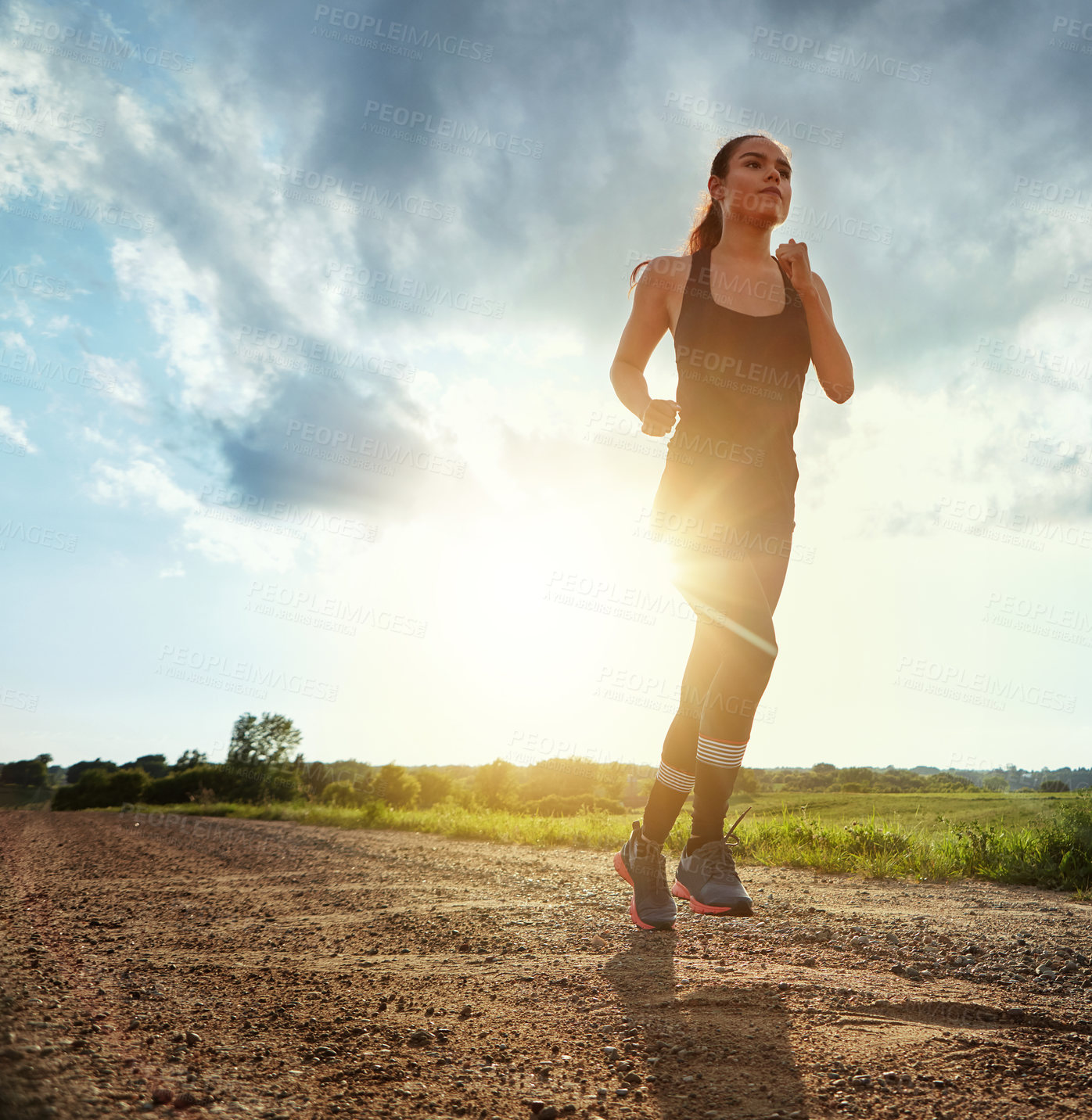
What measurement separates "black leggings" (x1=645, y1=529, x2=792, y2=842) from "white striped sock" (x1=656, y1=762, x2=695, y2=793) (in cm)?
3

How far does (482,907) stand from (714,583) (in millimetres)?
1960

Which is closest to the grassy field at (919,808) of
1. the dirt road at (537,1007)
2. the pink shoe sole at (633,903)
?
the dirt road at (537,1007)

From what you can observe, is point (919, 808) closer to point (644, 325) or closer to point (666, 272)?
point (644, 325)

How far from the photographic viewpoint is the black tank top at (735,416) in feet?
10.1

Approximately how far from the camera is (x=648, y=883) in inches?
124

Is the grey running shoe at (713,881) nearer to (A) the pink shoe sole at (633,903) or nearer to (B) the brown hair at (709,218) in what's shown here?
(A) the pink shoe sole at (633,903)

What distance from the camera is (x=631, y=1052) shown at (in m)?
1.69

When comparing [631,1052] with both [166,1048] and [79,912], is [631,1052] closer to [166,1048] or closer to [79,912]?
Result: [166,1048]

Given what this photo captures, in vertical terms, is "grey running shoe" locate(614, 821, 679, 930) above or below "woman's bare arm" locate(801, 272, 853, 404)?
below

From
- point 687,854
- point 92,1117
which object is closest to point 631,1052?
point 92,1117

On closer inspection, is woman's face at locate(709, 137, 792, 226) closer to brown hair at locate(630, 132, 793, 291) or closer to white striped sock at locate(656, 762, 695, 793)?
brown hair at locate(630, 132, 793, 291)

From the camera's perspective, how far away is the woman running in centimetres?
296

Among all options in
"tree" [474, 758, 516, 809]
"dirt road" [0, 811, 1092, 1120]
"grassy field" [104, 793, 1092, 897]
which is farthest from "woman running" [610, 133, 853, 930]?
"tree" [474, 758, 516, 809]

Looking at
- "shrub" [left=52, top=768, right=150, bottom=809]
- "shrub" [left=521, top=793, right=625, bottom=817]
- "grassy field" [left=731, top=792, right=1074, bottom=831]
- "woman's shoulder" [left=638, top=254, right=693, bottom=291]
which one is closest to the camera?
"woman's shoulder" [left=638, top=254, right=693, bottom=291]
